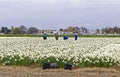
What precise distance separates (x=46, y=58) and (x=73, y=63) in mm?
1914

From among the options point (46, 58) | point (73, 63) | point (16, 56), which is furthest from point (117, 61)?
point (16, 56)

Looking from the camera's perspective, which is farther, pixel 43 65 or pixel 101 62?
pixel 101 62

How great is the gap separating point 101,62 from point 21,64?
12.0ft

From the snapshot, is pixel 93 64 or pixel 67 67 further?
pixel 93 64

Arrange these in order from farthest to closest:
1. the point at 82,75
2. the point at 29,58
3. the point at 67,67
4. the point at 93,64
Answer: the point at 29,58 < the point at 93,64 < the point at 67,67 < the point at 82,75

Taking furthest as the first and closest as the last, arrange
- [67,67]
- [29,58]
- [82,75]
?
[29,58]
[67,67]
[82,75]

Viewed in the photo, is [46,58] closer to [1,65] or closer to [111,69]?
[1,65]

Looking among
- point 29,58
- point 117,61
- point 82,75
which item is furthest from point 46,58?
point 82,75

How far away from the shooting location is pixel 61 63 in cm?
1744

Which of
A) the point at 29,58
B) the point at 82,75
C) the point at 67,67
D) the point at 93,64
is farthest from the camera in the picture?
the point at 29,58

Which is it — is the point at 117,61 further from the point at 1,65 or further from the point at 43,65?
the point at 1,65

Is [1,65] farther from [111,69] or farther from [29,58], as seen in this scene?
[111,69]

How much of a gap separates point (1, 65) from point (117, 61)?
17.5 ft

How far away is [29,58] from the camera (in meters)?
18.9
